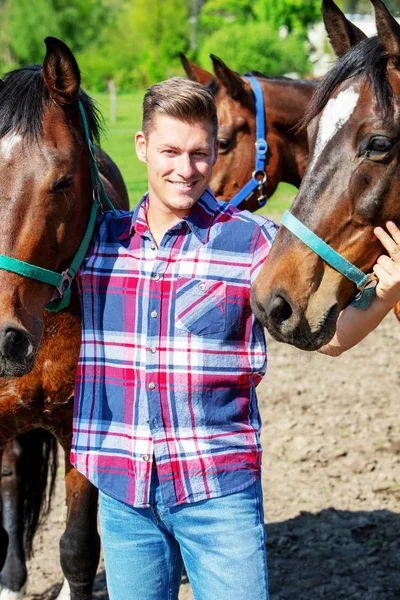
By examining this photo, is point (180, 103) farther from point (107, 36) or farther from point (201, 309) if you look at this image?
point (107, 36)

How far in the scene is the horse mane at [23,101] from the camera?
2240mm

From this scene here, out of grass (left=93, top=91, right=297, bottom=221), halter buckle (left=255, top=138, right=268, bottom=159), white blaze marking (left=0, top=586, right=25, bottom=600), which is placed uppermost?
grass (left=93, top=91, right=297, bottom=221)

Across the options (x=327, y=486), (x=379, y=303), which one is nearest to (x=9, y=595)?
(x=327, y=486)

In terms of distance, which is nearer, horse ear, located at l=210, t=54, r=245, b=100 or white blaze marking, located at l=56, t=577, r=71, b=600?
white blaze marking, located at l=56, t=577, r=71, b=600

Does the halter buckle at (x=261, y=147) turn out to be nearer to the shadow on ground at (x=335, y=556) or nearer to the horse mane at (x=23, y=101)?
the shadow on ground at (x=335, y=556)

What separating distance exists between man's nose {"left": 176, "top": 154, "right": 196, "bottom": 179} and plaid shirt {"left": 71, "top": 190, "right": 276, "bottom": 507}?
12cm

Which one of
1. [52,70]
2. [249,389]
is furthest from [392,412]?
[52,70]

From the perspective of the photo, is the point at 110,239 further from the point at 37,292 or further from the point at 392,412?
the point at 392,412

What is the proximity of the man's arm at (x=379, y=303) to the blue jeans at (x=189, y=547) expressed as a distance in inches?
18.6

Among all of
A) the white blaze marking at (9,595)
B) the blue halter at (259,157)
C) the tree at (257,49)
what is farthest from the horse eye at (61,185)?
the tree at (257,49)

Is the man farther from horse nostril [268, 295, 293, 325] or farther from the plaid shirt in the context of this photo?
horse nostril [268, 295, 293, 325]

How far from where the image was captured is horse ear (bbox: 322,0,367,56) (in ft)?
7.92

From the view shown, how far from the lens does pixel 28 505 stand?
351cm

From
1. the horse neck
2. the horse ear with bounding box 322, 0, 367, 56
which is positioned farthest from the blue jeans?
the horse neck
